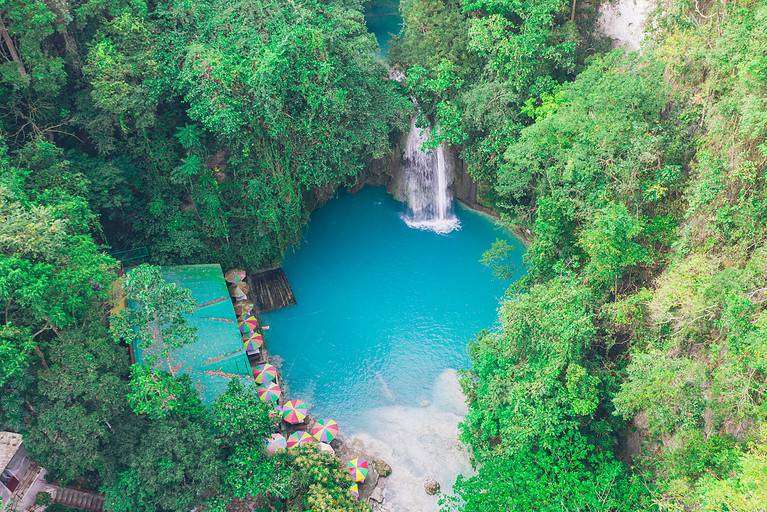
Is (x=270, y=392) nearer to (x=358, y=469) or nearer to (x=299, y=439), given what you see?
(x=299, y=439)

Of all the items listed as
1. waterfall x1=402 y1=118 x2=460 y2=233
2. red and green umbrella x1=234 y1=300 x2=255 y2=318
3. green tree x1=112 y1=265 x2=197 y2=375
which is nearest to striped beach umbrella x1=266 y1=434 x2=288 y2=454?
green tree x1=112 y1=265 x2=197 y2=375

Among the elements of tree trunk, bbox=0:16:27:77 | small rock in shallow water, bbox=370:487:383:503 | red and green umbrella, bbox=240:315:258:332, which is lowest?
small rock in shallow water, bbox=370:487:383:503

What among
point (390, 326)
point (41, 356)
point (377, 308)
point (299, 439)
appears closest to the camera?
point (41, 356)

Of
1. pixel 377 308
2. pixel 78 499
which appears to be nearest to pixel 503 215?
pixel 377 308

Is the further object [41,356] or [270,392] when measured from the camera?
[270,392]

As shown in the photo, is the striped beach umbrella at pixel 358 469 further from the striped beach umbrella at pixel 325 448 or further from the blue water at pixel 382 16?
the blue water at pixel 382 16

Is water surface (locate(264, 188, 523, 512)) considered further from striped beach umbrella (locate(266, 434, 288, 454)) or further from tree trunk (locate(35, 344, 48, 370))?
tree trunk (locate(35, 344, 48, 370))
